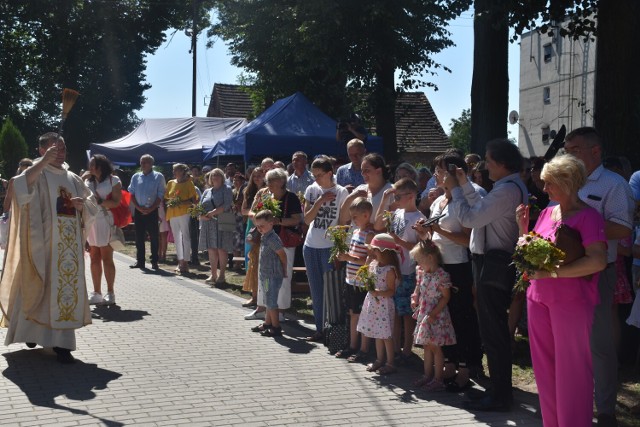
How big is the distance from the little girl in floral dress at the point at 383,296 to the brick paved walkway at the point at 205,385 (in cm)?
32

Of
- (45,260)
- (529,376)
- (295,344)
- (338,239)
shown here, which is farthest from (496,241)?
(45,260)

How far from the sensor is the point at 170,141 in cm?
2455

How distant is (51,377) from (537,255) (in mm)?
4504

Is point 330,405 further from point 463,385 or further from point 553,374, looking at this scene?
point 553,374

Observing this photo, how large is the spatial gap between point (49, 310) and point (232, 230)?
6373 millimetres

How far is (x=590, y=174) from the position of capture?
6172mm

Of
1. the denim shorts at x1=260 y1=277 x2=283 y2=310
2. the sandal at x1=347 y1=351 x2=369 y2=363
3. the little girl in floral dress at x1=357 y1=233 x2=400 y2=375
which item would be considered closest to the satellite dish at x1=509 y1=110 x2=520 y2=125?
the denim shorts at x1=260 y1=277 x2=283 y2=310

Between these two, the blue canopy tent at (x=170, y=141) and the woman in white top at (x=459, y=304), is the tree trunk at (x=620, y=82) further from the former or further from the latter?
the blue canopy tent at (x=170, y=141)

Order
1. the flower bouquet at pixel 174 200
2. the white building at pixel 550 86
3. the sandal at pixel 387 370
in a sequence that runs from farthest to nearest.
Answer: the white building at pixel 550 86 < the flower bouquet at pixel 174 200 < the sandal at pixel 387 370

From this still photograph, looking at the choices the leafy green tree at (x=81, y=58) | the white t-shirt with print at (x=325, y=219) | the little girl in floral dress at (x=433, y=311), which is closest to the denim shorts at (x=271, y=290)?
the white t-shirt with print at (x=325, y=219)

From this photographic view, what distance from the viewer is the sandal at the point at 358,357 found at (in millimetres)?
8461

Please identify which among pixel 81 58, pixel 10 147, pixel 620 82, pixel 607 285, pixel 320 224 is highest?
pixel 81 58

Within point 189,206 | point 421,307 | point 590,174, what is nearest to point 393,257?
point 421,307

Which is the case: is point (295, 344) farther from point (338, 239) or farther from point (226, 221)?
point (226, 221)
